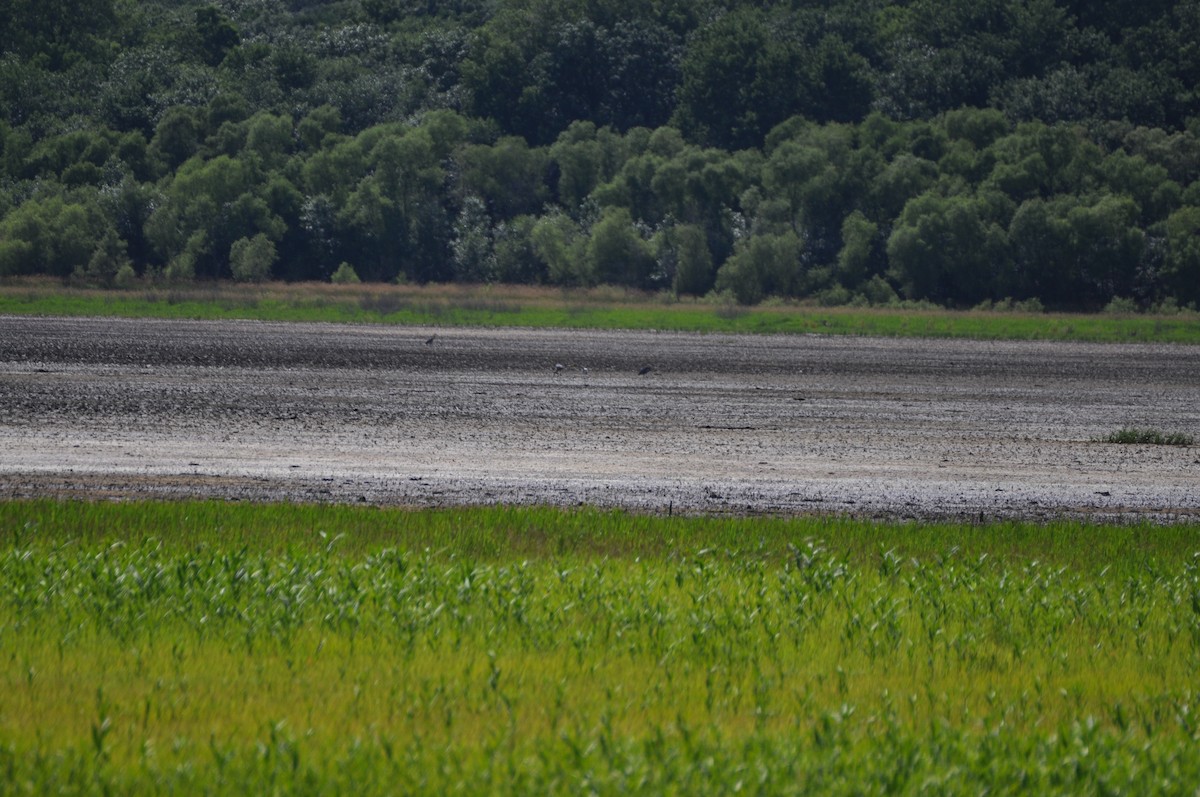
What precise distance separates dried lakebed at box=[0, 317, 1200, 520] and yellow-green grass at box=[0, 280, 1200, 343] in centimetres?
1466

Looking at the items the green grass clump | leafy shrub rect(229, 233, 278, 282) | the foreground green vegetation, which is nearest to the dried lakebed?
the green grass clump

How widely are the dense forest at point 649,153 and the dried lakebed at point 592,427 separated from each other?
39.1m

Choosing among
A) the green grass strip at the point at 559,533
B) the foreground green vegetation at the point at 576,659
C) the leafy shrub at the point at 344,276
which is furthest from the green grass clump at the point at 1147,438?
the leafy shrub at the point at 344,276

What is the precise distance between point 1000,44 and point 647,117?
111 ft

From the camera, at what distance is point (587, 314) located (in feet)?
219

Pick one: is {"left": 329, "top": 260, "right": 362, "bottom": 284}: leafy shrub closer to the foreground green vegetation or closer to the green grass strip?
the green grass strip

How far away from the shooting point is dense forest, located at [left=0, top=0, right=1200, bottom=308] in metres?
85.1

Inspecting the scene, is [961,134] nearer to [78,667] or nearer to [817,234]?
[817,234]

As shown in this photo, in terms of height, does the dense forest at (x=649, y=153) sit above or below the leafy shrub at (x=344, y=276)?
above

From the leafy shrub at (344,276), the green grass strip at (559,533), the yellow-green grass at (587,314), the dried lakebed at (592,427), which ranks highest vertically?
the leafy shrub at (344,276)

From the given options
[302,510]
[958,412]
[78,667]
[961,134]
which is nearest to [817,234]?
[961,134]

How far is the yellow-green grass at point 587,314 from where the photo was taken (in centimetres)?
6372

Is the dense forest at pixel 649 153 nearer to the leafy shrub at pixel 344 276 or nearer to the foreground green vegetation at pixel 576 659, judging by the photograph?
the leafy shrub at pixel 344 276

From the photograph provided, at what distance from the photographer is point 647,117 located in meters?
122
